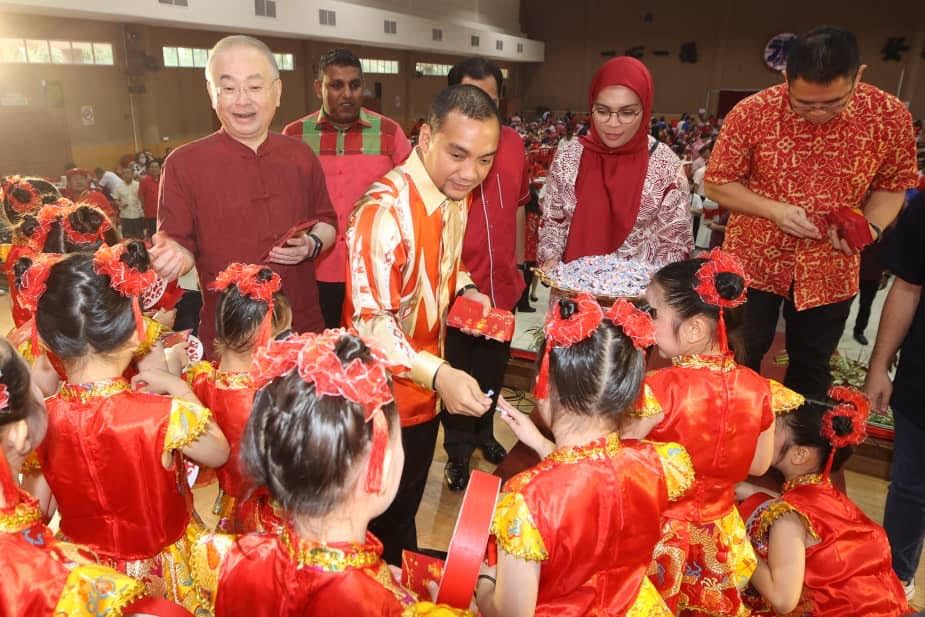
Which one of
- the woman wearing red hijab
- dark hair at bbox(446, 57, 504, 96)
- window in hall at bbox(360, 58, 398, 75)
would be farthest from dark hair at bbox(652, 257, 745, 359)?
window in hall at bbox(360, 58, 398, 75)

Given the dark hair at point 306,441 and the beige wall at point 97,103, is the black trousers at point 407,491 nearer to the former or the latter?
the dark hair at point 306,441

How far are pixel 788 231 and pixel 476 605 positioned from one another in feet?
5.05

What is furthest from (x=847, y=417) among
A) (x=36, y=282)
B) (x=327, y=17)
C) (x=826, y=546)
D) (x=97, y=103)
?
(x=97, y=103)

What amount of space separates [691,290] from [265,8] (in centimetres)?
822

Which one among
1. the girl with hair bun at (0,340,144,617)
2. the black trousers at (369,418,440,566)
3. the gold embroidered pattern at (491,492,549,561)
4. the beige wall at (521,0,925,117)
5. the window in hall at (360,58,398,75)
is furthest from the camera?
the beige wall at (521,0,925,117)

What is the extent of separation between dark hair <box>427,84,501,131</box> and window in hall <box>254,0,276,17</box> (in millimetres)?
7847

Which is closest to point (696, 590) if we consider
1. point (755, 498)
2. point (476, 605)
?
point (755, 498)

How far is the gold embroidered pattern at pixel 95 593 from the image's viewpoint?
95 centimetres

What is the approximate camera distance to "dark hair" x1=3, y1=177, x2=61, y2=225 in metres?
2.21

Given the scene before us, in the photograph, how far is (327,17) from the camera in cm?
940

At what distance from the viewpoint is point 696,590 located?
1.82m

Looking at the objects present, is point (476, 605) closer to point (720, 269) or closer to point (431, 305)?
point (431, 305)

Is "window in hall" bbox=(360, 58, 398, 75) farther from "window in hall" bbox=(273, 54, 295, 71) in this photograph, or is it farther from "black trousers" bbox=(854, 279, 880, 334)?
"black trousers" bbox=(854, 279, 880, 334)

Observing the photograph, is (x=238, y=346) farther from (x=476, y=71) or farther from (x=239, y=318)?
(x=476, y=71)
